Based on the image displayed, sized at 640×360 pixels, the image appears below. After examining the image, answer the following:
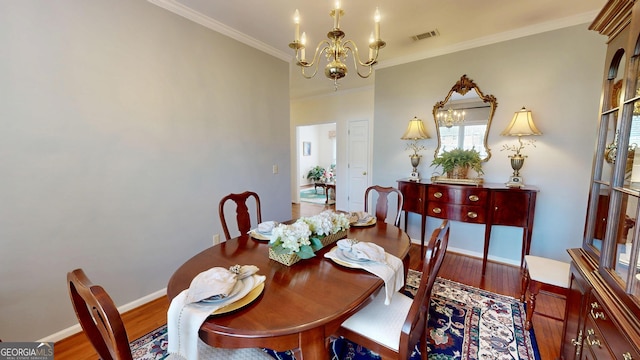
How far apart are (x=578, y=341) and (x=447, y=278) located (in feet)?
A: 4.49

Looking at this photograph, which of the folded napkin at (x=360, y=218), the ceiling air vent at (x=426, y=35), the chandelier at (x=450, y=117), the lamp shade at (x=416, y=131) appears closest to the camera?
the folded napkin at (x=360, y=218)

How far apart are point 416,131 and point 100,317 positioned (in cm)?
336

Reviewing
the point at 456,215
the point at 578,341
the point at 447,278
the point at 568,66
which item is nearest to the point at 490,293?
the point at 447,278

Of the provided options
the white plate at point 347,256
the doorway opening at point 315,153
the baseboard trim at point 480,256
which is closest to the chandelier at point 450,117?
the baseboard trim at point 480,256

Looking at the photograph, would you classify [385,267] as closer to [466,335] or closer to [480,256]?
[466,335]

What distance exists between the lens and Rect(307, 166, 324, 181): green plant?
9.19 meters

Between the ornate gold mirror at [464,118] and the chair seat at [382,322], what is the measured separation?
2.46 metres

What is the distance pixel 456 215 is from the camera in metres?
2.83

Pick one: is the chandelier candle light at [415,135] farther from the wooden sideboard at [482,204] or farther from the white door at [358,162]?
the white door at [358,162]

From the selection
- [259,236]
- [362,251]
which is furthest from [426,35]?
[259,236]

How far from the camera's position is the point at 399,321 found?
127cm

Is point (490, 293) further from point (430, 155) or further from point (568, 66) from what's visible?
point (568, 66)

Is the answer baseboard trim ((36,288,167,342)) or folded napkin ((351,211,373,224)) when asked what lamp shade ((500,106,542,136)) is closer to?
folded napkin ((351,211,373,224))

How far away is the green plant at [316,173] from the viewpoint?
9188 millimetres
